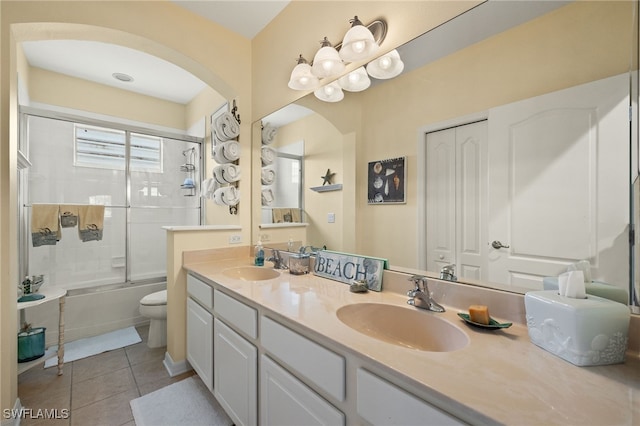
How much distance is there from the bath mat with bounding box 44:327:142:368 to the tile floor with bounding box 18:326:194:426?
0.33 ft

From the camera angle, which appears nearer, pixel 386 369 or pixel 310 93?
pixel 386 369

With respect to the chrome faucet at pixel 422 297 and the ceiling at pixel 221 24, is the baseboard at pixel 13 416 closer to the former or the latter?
the chrome faucet at pixel 422 297

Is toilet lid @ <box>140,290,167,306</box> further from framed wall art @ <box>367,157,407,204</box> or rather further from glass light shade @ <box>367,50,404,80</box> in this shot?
glass light shade @ <box>367,50,404,80</box>

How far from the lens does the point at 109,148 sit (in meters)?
3.29

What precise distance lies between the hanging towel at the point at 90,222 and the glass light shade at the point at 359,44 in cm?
290

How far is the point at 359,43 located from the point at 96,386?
2.88 meters

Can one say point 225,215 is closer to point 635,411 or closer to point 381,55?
point 381,55

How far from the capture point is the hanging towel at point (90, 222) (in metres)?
Result: 2.69

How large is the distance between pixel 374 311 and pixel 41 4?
100 inches

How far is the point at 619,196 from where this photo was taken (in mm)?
812

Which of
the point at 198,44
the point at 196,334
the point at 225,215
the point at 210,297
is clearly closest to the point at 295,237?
the point at 210,297

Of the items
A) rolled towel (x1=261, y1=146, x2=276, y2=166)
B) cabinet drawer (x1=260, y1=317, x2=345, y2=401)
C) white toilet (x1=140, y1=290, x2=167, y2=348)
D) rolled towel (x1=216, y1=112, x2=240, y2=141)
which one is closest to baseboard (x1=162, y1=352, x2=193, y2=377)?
white toilet (x1=140, y1=290, x2=167, y2=348)

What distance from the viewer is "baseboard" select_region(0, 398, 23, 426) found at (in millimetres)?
1488

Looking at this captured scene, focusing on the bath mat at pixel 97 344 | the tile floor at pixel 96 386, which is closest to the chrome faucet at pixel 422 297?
the tile floor at pixel 96 386
